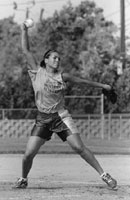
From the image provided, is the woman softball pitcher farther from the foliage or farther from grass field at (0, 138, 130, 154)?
the foliage

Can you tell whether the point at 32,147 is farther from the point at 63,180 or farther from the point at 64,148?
the point at 64,148

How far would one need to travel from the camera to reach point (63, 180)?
389 inches

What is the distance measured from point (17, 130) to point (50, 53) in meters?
26.6

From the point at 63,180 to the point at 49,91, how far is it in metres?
2.04

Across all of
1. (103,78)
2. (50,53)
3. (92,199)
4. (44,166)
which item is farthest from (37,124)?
(103,78)

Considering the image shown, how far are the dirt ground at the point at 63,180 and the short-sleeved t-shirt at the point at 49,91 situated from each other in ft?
3.42

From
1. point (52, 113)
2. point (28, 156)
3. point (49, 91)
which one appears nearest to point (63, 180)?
point (28, 156)

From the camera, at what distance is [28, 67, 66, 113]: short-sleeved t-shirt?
834 centimetres

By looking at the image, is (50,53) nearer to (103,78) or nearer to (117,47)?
(103,78)

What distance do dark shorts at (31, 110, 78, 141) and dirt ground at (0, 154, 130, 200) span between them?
73 cm

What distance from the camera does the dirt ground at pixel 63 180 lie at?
7.81 metres

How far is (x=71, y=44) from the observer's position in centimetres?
A: 4316

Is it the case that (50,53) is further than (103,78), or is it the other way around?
(103,78)

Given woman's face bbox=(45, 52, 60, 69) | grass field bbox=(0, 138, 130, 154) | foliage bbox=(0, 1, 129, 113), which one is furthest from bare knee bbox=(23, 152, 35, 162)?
foliage bbox=(0, 1, 129, 113)
